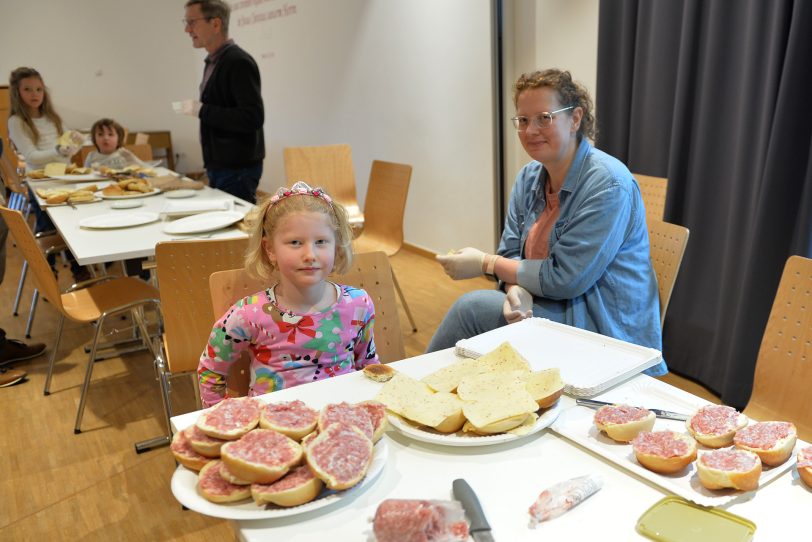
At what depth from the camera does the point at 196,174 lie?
8.83m

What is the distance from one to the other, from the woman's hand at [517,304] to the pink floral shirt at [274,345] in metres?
0.56

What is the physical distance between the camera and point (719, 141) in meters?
2.70

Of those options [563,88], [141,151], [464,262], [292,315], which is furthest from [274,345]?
[141,151]

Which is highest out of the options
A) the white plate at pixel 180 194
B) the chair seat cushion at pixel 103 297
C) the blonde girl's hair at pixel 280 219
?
the blonde girl's hair at pixel 280 219

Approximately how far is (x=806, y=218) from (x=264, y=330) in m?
1.95

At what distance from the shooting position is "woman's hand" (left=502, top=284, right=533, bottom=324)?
1895 millimetres

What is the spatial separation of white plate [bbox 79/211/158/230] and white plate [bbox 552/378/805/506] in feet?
7.12

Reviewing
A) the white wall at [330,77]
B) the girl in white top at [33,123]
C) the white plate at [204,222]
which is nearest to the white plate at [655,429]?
the white plate at [204,222]

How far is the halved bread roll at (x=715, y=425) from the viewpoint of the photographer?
954 millimetres

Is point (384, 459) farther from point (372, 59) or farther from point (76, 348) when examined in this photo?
point (372, 59)

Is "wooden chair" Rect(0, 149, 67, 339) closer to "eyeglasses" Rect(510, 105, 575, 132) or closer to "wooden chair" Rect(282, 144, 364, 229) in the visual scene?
"wooden chair" Rect(282, 144, 364, 229)

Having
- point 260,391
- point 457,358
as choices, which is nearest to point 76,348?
point 260,391

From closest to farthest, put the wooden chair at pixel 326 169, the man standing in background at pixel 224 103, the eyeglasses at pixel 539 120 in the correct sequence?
the eyeglasses at pixel 539 120, the man standing in background at pixel 224 103, the wooden chair at pixel 326 169

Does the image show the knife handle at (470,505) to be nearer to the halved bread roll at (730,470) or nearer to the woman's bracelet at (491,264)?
the halved bread roll at (730,470)
